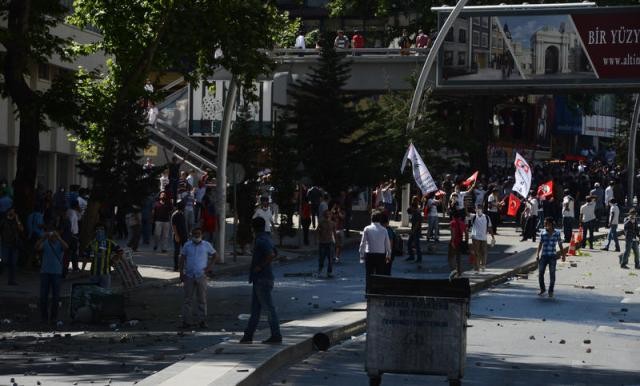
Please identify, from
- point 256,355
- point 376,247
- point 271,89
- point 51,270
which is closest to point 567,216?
point 271,89

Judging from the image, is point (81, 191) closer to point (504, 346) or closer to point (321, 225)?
point (321, 225)

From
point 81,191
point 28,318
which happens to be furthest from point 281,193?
point 28,318

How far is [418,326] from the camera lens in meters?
13.8

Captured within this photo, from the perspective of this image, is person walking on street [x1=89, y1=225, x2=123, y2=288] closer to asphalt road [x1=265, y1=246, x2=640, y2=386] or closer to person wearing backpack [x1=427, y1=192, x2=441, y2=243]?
asphalt road [x1=265, y1=246, x2=640, y2=386]

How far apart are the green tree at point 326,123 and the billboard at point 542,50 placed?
4.43 meters

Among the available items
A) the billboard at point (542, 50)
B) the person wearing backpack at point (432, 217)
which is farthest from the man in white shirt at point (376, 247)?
the billboard at point (542, 50)

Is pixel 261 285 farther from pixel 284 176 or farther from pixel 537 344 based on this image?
pixel 284 176

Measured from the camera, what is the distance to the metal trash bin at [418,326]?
1377 cm

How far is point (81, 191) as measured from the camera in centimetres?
3822

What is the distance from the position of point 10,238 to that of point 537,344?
11.9 meters

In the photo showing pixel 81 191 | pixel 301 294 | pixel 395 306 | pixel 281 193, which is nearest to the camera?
pixel 395 306

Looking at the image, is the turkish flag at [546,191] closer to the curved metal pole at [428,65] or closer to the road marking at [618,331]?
the curved metal pole at [428,65]

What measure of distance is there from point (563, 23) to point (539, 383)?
35.4 m

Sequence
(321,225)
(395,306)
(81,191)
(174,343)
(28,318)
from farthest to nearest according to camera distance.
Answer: (81,191)
(321,225)
(28,318)
(174,343)
(395,306)
